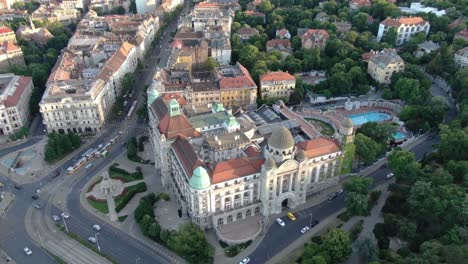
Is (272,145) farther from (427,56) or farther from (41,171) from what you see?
(427,56)

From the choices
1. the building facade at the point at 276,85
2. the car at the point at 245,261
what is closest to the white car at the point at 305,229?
the car at the point at 245,261

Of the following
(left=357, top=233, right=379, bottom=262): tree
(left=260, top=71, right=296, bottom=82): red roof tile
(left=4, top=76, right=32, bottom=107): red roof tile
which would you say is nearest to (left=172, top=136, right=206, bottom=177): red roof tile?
(left=357, top=233, right=379, bottom=262): tree

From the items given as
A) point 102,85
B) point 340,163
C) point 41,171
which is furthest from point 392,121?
point 41,171

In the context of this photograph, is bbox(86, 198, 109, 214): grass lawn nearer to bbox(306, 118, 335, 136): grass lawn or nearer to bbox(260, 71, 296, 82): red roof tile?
bbox(306, 118, 335, 136): grass lawn

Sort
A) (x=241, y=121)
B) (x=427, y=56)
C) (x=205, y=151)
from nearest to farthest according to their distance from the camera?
(x=205, y=151), (x=241, y=121), (x=427, y=56)

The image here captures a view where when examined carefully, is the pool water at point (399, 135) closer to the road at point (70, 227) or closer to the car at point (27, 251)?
the road at point (70, 227)

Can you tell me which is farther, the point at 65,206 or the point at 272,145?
the point at 65,206
